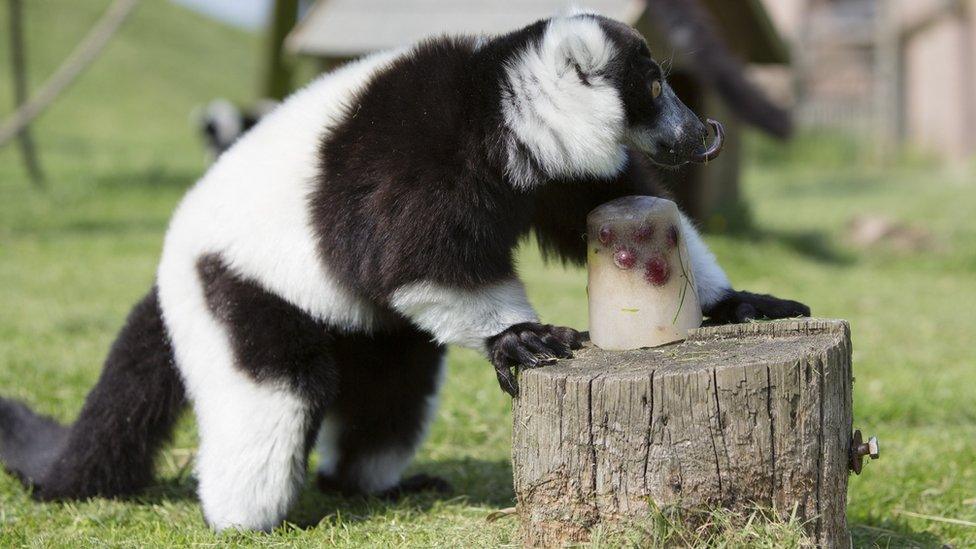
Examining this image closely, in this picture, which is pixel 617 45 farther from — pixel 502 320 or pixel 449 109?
pixel 502 320

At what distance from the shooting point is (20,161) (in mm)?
15711

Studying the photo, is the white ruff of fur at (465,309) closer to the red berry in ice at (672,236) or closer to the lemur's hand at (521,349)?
the lemur's hand at (521,349)

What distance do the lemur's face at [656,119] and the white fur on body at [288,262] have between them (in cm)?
8

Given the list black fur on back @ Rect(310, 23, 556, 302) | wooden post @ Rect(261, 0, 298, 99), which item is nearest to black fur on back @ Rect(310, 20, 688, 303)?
black fur on back @ Rect(310, 23, 556, 302)

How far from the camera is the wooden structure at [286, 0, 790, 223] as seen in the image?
32.3 feet

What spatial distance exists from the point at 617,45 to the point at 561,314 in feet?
15.0

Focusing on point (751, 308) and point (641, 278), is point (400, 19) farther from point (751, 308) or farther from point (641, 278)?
point (641, 278)

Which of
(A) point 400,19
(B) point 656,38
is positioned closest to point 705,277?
(B) point 656,38

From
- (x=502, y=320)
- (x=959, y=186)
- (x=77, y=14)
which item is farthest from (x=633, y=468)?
(x=77, y=14)

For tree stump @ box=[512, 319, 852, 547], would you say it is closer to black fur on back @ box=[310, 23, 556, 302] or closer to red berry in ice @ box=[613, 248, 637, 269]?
red berry in ice @ box=[613, 248, 637, 269]

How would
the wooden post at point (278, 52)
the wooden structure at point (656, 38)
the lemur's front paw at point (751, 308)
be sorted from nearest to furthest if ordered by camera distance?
the lemur's front paw at point (751, 308) → the wooden structure at point (656, 38) → the wooden post at point (278, 52)

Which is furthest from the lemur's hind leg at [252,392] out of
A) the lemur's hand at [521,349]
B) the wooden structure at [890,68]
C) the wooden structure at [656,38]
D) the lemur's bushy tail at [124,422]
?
the wooden structure at [890,68]

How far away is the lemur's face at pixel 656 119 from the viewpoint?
3.47m

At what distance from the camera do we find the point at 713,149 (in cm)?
361
